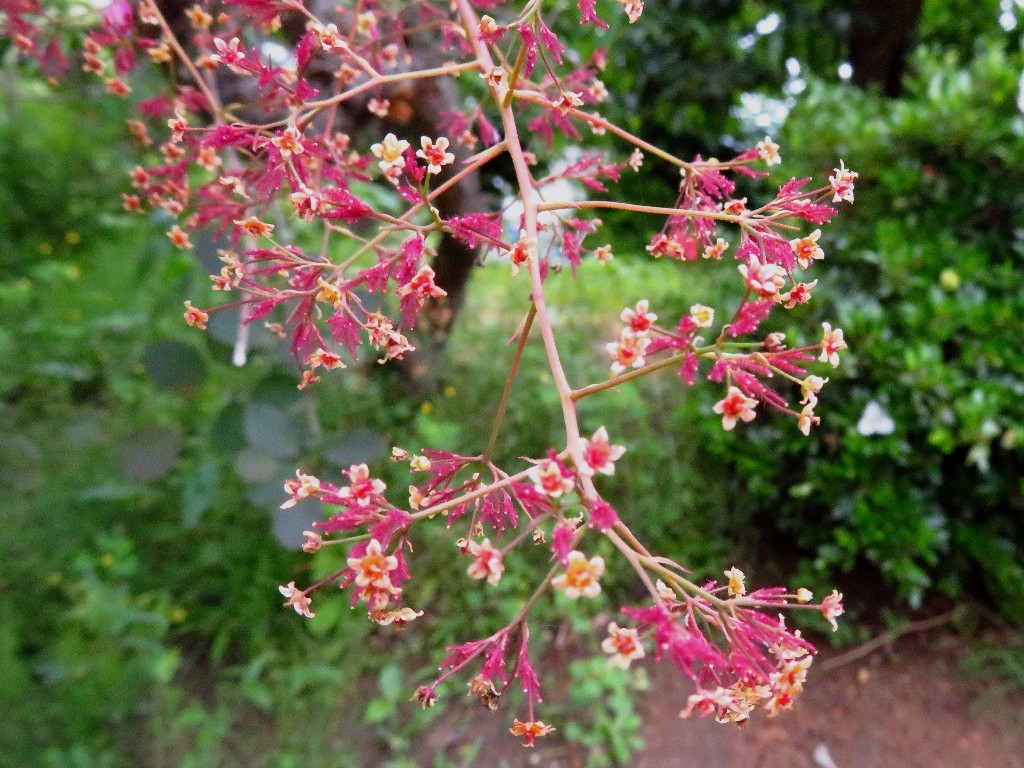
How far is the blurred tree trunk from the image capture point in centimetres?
232

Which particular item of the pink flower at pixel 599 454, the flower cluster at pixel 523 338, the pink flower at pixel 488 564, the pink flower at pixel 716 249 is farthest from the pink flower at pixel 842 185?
the pink flower at pixel 488 564

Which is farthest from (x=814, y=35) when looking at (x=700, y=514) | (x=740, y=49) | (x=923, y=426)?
(x=700, y=514)

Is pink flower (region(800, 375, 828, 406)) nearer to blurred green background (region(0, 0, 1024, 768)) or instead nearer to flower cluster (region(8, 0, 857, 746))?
flower cluster (region(8, 0, 857, 746))

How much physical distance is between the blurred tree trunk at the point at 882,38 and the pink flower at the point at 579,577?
2561 mm

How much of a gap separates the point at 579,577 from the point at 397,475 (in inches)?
51.6

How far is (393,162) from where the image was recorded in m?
0.53

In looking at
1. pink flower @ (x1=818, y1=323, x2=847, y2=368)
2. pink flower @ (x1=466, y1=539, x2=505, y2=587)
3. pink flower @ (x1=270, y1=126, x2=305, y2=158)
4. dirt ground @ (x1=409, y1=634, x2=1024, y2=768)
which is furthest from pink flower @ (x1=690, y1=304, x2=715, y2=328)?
dirt ground @ (x1=409, y1=634, x2=1024, y2=768)

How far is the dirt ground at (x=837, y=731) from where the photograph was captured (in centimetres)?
145

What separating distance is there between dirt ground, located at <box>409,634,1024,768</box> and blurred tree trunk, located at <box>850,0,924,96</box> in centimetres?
204

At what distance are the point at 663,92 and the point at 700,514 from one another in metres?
1.51

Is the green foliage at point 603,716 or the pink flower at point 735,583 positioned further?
the green foliage at point 603,716

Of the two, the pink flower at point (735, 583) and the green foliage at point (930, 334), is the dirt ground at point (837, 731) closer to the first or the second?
the green foliage at point (930, 334)

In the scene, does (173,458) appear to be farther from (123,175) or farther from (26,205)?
(26,205)

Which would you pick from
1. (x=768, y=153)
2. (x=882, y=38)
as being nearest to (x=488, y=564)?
(x=768, y=153)
